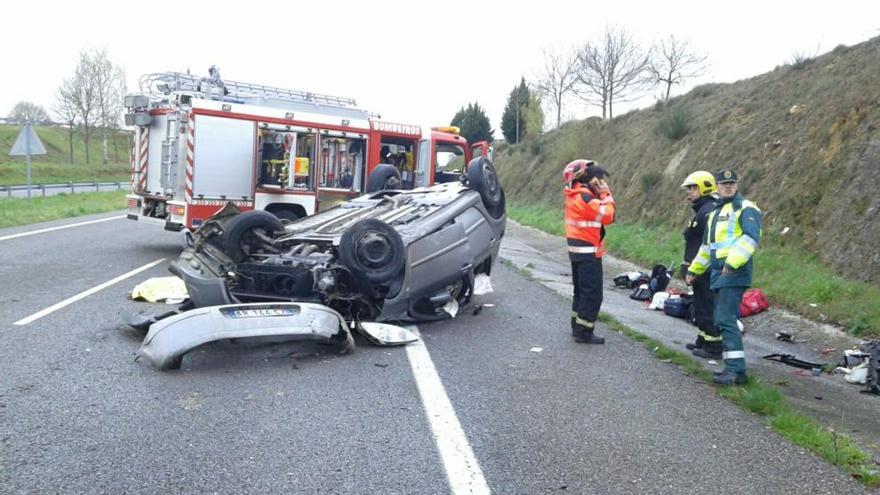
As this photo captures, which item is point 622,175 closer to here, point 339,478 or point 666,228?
point 666,228

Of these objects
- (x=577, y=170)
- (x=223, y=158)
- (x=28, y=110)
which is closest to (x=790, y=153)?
(x=577, y=170)

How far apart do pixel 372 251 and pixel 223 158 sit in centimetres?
622

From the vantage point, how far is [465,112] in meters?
58.2

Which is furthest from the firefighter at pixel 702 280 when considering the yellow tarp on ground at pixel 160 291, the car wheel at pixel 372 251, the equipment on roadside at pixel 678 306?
Answer: the yellow tarp on ground at pixel 160 291

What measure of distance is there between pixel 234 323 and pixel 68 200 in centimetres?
2800

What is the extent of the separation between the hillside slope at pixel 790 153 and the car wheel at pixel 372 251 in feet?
21.3

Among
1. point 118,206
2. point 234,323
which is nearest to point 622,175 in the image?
point 118,206

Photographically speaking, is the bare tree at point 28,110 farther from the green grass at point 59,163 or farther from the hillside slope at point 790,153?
the hillside slope at point 790,153

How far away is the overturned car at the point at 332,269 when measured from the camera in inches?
225

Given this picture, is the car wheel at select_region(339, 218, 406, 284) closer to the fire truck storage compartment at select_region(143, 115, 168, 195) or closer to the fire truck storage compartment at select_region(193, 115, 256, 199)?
the fire truck storage compartment at select_region(193, 115, 256, 199)

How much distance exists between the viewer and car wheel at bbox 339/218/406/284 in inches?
267

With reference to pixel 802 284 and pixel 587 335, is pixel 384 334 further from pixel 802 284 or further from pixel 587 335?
pixel 802 284

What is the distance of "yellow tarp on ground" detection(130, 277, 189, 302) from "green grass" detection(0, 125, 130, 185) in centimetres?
4139

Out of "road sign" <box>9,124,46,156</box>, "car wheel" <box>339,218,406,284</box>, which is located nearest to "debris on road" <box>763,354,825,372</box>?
"car wheel" <box>339,218,406,284</box>
